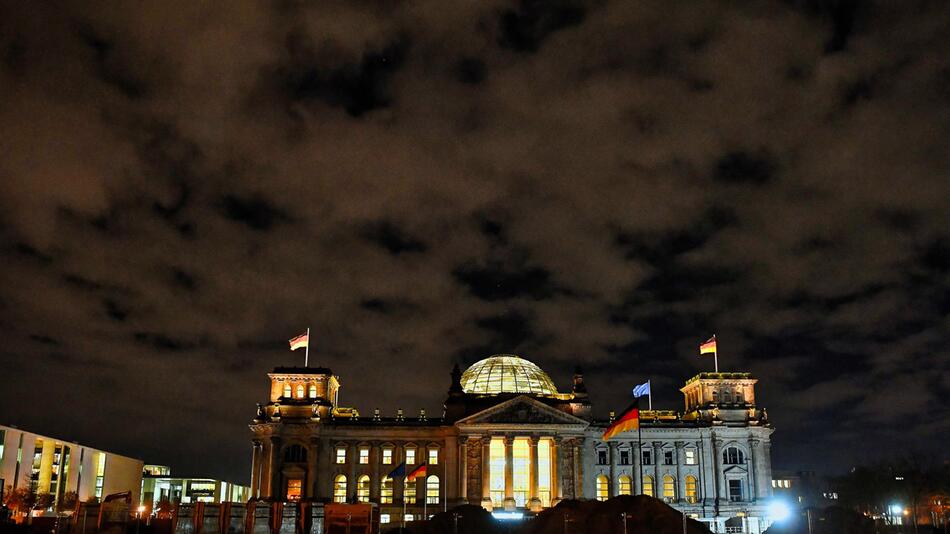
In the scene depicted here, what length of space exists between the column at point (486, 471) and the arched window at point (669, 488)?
25.8m

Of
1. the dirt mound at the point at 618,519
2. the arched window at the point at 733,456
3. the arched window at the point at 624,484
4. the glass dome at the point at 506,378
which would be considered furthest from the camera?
the glass dome at the point at 506,378

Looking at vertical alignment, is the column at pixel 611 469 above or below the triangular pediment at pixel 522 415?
below

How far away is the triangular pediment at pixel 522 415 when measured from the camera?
117 metres

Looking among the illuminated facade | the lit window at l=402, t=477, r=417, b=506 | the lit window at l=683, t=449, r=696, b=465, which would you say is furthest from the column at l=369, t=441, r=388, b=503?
the lit window at l=683, t=449, r=696, b=465

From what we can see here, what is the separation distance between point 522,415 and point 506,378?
1565 cm

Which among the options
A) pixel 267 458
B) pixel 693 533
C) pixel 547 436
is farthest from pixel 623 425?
pixel 267 458

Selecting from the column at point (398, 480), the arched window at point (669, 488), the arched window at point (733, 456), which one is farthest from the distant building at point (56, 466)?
the arched window at point (733, 456)

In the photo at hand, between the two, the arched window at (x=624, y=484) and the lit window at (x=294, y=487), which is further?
the arched window at (x=624, y=484)

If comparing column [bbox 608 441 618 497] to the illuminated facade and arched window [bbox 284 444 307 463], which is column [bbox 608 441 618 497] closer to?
the illuminated facade

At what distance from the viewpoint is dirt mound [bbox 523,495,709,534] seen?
6675 cm

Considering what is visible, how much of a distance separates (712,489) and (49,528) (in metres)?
86.6

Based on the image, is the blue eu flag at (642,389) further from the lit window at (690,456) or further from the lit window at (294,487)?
the lit window at (294,487)

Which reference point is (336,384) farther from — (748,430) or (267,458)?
(748,430)

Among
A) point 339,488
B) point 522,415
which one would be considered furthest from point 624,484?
A: point 339,488
